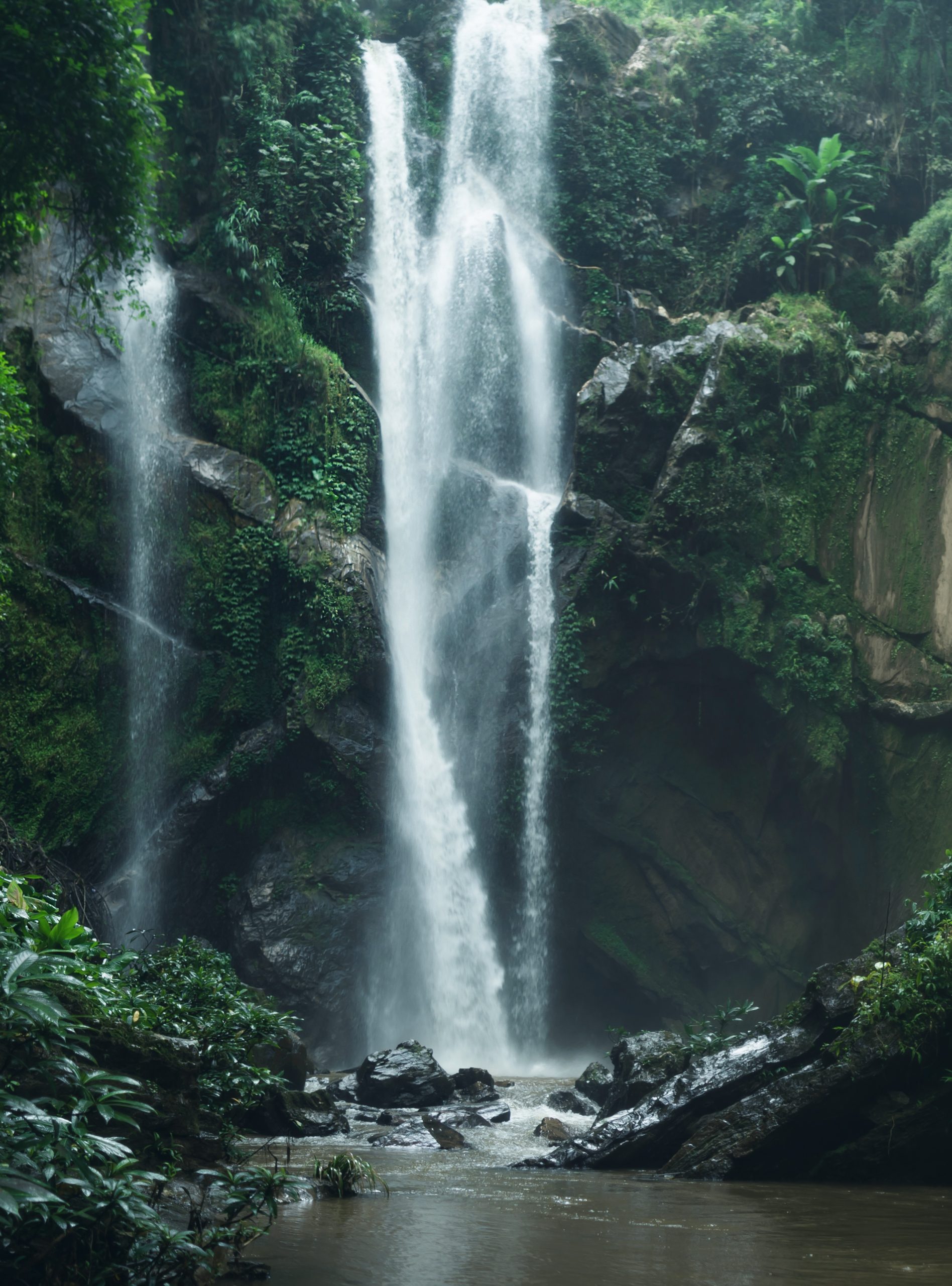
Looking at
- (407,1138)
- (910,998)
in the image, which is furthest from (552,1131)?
(910,998)

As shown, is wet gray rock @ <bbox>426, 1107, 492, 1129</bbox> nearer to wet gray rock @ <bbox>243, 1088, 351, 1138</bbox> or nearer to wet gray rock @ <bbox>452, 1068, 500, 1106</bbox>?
wet gray rock @ <bbox>452, 1068, 500, 1106</bbox>

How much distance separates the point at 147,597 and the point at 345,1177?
11355mm

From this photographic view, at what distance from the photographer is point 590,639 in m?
16.4

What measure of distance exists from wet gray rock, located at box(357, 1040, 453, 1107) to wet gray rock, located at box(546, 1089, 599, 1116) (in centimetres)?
114

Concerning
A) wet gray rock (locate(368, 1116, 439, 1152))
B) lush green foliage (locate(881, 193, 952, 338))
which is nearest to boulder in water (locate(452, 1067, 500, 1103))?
wet gray rock (locate(368, 1116, 439, 1152))

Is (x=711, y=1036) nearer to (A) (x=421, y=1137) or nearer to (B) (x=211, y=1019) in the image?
(A) (x=421, y=1137)

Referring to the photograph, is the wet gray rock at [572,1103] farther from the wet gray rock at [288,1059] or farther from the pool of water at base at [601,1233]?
the pool of water at base at [601,1233]

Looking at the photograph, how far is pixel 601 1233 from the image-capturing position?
5.08 meters

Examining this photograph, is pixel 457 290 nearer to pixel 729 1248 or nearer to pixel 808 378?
pixel 808 378

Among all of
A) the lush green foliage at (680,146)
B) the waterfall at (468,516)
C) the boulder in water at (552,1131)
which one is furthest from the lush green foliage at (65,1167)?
the lush green foliage at (680,146)

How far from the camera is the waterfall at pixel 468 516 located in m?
15.3

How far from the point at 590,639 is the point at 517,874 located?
3.98 metres

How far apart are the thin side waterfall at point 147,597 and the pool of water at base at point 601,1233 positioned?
7.88 meters

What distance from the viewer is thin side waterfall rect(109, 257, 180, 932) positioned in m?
14.5
